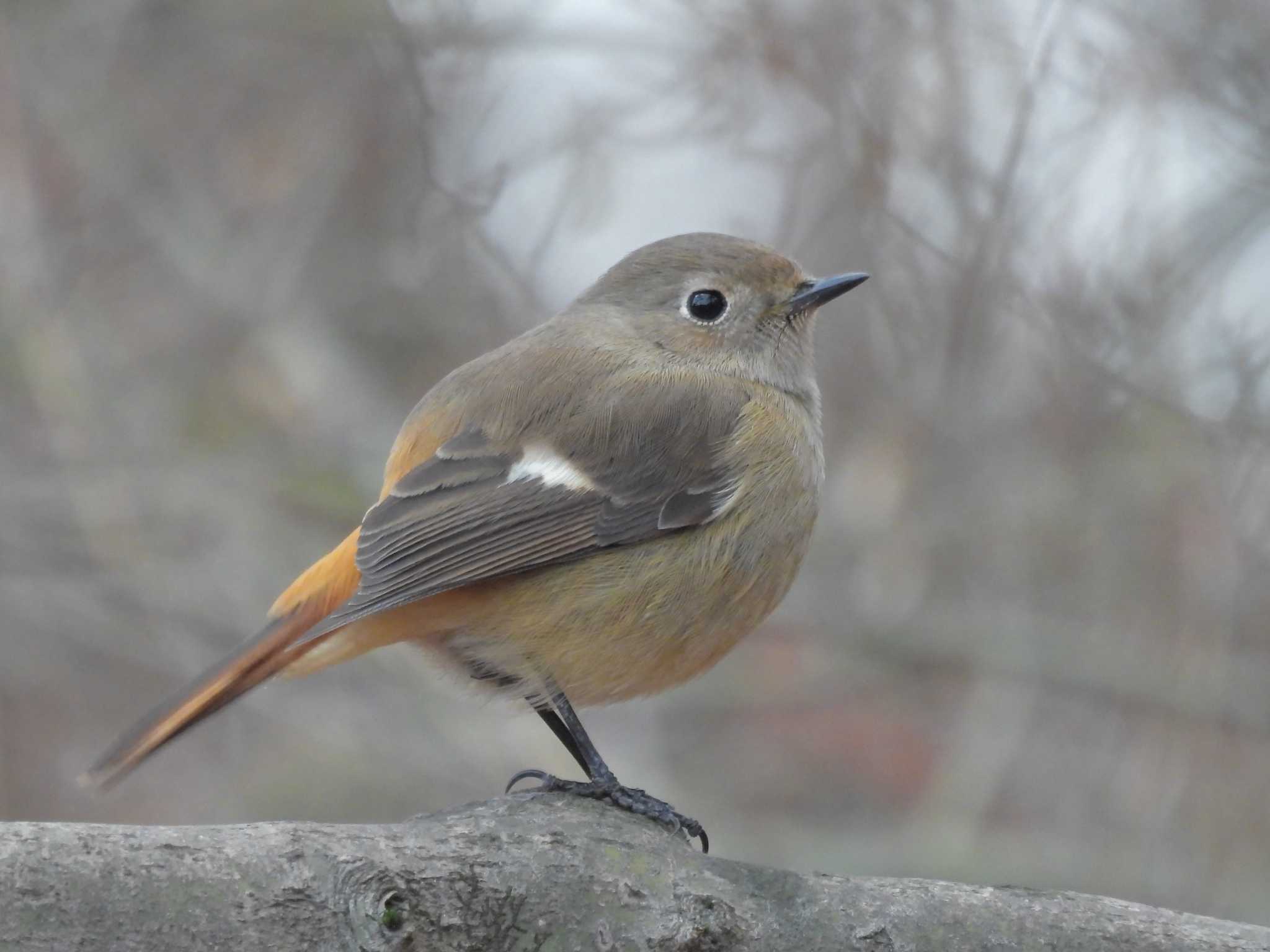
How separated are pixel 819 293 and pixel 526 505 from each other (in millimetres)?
1153

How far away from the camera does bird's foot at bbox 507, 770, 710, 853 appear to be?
3064mm

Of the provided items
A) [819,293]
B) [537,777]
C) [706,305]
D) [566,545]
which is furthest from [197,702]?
[819,293]

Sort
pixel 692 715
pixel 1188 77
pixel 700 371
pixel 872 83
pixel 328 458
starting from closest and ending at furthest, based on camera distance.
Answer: pixel 700 371 < pixel 1188 77 < pixel 872 83 < pixel 328 458 < pixel 692 715

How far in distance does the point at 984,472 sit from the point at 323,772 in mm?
3245

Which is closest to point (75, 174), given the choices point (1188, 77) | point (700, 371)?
point (700, 371)

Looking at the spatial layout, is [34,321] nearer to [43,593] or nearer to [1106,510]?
[43,593]

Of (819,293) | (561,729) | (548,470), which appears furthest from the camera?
(819,293)

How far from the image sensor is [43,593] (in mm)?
6551

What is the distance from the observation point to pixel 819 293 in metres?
4.15

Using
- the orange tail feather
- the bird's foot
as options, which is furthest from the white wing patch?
the bird's foot

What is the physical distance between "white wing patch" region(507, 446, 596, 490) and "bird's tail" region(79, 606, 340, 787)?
2.09 ft

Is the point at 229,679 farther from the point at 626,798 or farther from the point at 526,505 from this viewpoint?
the point at 626,798

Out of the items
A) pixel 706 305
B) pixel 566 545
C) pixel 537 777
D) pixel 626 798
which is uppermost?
pixel 706 305

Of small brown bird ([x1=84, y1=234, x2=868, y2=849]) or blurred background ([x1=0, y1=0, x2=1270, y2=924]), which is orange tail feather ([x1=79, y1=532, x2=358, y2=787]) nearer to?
small brown bird ([x1=84, y1=234, x2=868, y2=849])
